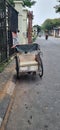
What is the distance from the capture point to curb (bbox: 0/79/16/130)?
21.1 feet

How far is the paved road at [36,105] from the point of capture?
6.20 meters

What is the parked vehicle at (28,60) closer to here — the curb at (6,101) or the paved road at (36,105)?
the paved road at (36,105)

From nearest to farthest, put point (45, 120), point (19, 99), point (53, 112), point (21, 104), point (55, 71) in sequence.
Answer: point (45, 120) < point (53, 112) < point (21, 104) < point (19, 99) < point (55, 71)

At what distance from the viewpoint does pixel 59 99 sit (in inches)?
320

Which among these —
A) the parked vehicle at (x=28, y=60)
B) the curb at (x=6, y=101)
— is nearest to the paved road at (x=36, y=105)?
the curb at (x=6, y=101)

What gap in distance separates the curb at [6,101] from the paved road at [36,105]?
10 cm

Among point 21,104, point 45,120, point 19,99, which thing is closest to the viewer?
point 45,120

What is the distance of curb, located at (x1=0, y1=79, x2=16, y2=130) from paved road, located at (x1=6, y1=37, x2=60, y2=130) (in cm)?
10

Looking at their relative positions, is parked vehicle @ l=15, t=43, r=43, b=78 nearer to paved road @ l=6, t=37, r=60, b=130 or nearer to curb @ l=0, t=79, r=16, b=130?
paved road @ l=6, t=37, r=60, b=130

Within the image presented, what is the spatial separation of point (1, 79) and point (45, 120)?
4.41 metres

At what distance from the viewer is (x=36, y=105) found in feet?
24.9

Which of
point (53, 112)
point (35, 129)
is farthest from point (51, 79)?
point (35, 129)

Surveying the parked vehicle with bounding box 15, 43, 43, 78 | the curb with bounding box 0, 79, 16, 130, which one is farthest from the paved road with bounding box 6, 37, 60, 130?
the parked vehicle with bounding box 15, 43, 43, 78

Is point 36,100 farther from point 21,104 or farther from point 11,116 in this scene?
point 11,116
